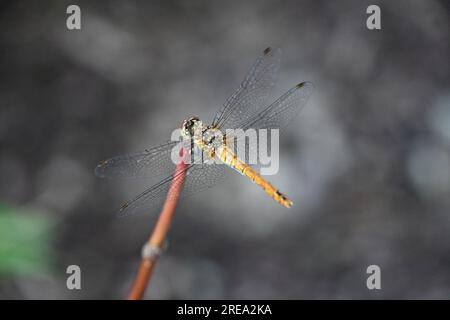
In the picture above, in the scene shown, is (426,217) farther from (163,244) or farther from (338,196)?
(163,244)

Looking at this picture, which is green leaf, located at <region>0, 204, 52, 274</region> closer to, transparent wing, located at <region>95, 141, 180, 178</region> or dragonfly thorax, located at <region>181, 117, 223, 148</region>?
transparent wing, located at <region>95, 141, 180, 178</region>

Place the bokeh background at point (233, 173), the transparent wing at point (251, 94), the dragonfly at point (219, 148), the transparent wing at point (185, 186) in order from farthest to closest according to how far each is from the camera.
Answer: the bokeh background at point (233, 173) < the transparent wing at point (251, 94) < the dragonfly at point (219, 148) < the transparent wing at point (185, 186)

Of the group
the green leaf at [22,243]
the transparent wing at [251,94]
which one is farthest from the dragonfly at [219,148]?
the green leaf at [22,243]

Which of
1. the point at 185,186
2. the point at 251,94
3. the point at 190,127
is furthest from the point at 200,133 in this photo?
the point at 251,94

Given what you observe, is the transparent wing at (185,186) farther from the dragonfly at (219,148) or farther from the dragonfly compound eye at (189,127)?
the dragonfly compound eye at (189,127)

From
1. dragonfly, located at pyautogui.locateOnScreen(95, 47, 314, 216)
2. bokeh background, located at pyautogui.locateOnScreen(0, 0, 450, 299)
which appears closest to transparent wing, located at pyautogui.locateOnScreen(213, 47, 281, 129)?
dragonfly, located at pyautogui.locateOnScreen(95, 47, 314, 216)

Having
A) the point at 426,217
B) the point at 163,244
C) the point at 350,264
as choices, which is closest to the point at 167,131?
the point at 350,264
